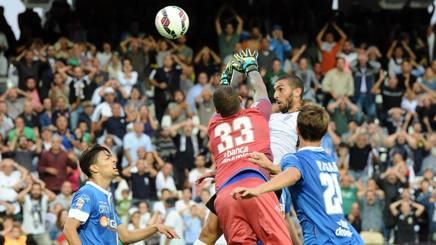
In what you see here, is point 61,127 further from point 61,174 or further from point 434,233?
point 434,233

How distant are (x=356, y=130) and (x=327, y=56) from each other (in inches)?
107

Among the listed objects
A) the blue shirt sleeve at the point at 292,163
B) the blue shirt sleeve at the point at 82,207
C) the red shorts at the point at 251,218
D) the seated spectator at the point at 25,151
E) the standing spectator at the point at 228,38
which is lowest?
the seated spectator at the point at 25,151

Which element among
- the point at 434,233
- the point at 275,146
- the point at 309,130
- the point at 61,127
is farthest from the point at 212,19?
the point at 309,130

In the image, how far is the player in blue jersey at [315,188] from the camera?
31.9ft

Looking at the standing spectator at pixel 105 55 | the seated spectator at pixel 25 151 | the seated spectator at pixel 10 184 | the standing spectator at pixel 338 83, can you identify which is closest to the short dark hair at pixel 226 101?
the seated spectator at pixel 10 184

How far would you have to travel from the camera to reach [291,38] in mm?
27172

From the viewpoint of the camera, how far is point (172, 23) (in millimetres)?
16469

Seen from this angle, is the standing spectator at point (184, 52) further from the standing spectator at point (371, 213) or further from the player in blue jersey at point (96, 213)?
the player in blue jersey at point (96, 213)

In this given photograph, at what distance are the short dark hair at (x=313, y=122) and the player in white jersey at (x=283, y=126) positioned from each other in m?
2.01

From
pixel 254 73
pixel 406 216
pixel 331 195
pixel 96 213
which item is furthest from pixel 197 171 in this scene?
pixel 331 195

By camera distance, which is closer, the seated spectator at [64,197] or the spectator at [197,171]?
the seated spectator at [64,197]

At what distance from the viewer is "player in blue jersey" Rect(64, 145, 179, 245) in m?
10.7

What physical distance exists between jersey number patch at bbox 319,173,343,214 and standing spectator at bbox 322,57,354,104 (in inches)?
622

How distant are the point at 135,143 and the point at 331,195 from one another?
1363cm
